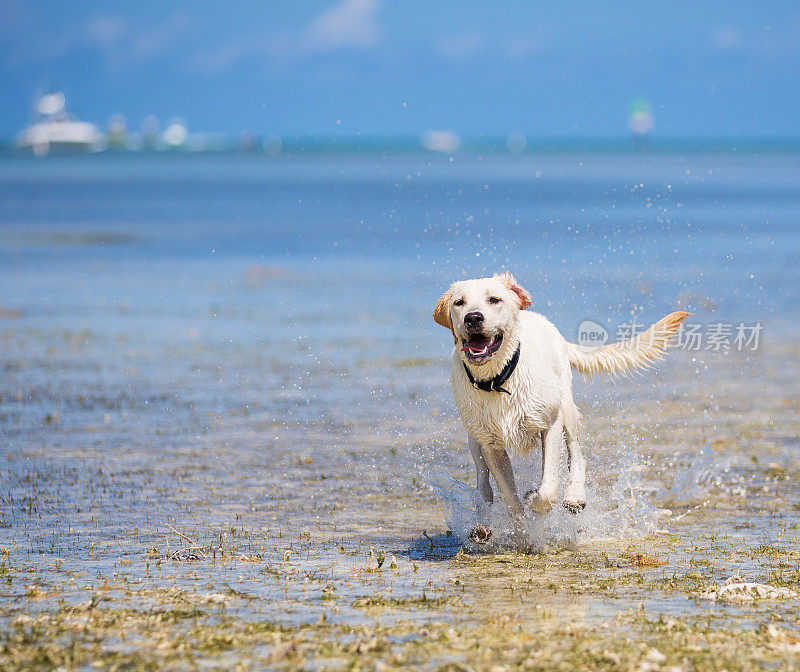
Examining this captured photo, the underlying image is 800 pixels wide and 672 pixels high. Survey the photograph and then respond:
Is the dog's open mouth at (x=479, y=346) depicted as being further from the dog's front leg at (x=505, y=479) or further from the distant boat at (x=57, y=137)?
the distant boat at (x=57, y=137)

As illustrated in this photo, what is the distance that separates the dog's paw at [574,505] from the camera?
23.6ft

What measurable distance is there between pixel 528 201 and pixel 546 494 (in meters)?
54.7

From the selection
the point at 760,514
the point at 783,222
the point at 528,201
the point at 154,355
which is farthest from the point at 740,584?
the point at 528,201

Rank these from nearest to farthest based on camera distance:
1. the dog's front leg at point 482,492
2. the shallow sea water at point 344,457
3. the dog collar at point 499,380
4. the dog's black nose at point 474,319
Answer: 1. the shallow sea water at point 344,457
2. the dog's black nose at point 474,319
3. the dog collar at point 499,380
4. the dog's front leg at point 482,492

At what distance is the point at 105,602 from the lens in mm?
5773

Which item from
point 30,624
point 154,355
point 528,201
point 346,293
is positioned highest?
point 528,201

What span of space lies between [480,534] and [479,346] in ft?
3.94

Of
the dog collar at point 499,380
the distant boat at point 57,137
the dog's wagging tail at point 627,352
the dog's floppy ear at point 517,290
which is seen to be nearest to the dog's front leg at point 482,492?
the dog collar at point 499,380

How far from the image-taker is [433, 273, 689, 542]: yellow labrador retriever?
6.85 meters

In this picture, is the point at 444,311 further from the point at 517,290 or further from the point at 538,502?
the point at 538,502

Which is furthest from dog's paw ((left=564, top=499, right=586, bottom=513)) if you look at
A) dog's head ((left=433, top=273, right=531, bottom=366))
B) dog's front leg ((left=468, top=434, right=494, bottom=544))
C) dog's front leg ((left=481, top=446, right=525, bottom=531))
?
dog's head ((left=433, top=273, right=531, bottom=366))

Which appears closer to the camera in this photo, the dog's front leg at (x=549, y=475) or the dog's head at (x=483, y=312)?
the dog's head at (x=483, y=312)

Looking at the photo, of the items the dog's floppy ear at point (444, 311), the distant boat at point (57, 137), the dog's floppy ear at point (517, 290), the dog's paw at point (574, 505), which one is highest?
the distant boat at point (57, 137)

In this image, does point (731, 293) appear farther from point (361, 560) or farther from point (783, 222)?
point (783, 222)
